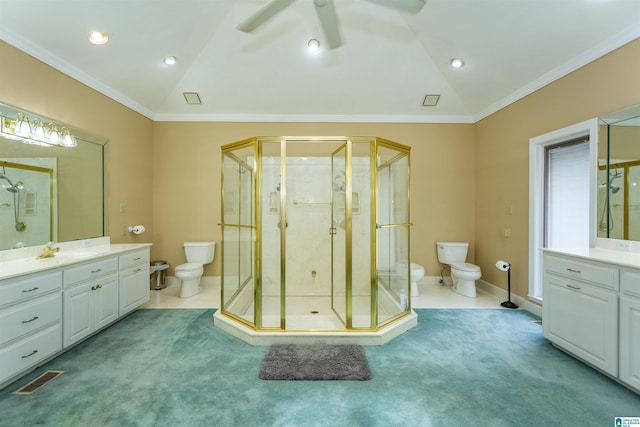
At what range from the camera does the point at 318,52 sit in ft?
11.1

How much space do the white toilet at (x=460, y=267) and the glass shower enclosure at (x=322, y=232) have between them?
1242 millimetres

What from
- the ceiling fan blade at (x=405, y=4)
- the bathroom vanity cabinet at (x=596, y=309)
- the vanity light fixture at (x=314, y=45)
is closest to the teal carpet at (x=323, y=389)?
the bathroom vanity cabinet at (x=596, y=309)

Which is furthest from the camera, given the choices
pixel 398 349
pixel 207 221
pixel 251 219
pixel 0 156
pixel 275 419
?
pixel 207 221

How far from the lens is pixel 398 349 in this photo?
2.47m

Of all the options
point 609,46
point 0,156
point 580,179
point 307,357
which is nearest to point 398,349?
point 307,357

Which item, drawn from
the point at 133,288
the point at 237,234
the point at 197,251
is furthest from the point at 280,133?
the point at 133,288

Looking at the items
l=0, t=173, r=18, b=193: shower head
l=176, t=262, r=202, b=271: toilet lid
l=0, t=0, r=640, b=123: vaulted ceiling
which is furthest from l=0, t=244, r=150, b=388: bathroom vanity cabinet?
l=0, t=0, r=640, b=123: vaulted ceiling

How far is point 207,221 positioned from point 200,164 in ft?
2.93

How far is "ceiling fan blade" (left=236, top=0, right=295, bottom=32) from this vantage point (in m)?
1.97

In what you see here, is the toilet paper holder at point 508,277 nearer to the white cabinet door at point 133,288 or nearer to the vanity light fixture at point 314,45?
the vanity light fixture at point 314,45

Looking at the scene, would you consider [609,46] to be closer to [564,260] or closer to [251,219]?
[564,260]

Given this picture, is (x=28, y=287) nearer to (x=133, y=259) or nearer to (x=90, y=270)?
(x=90, y=270)

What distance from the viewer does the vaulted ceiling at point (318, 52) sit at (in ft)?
8.15

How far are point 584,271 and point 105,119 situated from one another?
506cm
